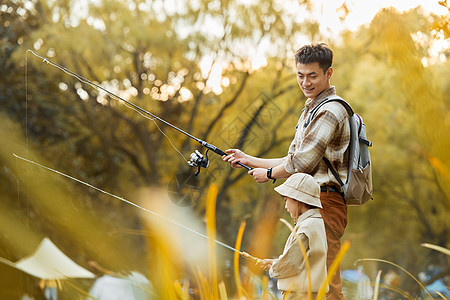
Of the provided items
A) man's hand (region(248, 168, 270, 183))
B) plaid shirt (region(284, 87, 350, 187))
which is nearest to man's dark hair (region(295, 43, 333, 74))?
plaid shirt (region(284, 87, 350, 187))

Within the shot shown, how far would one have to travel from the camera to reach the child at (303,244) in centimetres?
113

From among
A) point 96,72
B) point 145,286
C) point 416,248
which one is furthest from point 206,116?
point 145,286

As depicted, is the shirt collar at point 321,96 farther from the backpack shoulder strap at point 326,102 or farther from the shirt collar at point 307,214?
the shirt collar at point 307,214

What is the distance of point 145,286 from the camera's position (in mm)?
825

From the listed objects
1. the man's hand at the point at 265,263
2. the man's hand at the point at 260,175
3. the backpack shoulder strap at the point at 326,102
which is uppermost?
the backpack shoulder strap at the point at 326,102

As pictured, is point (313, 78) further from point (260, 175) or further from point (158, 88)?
point (158, 88)

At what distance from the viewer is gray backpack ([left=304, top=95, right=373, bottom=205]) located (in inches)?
51.4

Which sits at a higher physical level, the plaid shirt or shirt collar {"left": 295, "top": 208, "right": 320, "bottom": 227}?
the plaid shirt

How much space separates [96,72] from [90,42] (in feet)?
1.50

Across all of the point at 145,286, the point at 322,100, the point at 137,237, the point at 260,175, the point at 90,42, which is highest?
the point at 90,42

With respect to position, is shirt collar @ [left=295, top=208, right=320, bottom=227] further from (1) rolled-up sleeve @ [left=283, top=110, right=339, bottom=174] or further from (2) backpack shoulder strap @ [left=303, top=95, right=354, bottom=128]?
(2) backpack shoulder strap @ [left=303, top=95, right=354, bottom=128]

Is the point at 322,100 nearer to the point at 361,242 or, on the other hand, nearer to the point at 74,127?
the point at 74,127

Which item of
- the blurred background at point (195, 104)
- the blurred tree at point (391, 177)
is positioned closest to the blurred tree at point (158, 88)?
the blurred background at point (195, 104)

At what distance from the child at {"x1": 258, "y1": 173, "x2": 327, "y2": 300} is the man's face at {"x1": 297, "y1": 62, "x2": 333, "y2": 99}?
0.91ft
